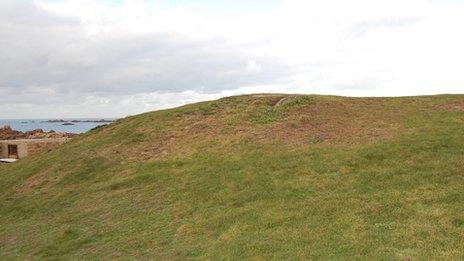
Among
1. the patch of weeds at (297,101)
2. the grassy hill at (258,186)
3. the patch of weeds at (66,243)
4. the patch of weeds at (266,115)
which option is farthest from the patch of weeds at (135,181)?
the patch of weeds at (297,101)

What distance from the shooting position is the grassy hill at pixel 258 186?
27.8ft

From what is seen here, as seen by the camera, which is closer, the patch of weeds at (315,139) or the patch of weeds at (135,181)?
the patch of weeds at (135,181)

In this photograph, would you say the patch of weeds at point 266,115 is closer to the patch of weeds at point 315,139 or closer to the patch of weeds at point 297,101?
the patch of weeds at point 297,101

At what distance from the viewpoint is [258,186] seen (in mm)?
11297

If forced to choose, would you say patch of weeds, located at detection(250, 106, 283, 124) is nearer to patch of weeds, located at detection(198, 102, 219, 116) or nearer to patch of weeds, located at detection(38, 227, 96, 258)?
patch of weeds, located at detection(198, 102, 219, 116)

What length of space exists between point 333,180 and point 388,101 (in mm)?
7628

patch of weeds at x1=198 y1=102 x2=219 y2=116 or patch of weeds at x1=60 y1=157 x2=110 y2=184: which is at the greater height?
patch of weeds at x1=198 y1=102 x2=219 y2=116

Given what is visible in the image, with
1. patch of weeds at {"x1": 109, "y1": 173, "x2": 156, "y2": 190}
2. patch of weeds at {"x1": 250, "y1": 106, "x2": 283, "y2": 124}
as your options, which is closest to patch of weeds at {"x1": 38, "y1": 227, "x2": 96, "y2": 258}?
patch of weeds at {"x1": 109, "y1": 173, "x2": 156, "y2": 190}

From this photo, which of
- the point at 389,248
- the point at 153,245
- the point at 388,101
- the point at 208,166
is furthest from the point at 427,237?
the point at 388,101

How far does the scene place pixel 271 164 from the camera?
41.2ft

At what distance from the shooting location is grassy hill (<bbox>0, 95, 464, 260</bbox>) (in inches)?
333

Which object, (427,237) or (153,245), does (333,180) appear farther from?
(153,245)

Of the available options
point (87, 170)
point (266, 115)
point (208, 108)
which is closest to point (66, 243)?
point (87, 170)

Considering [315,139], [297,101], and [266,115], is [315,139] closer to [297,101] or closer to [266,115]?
[266,115]
